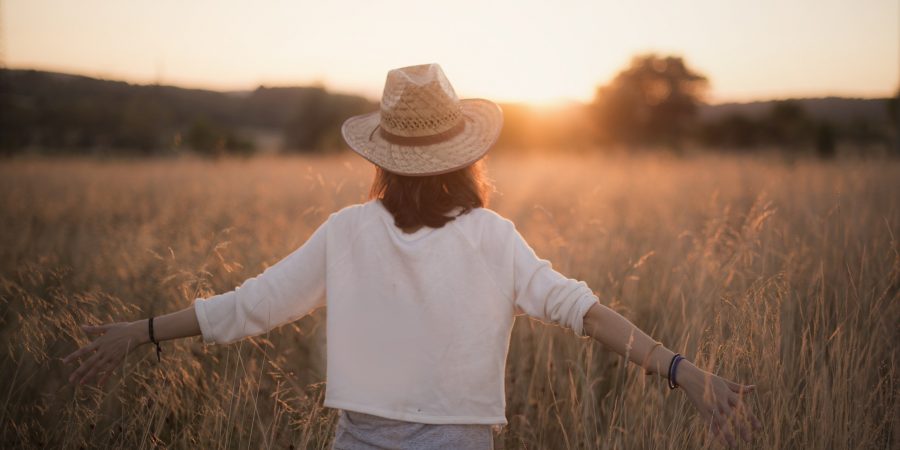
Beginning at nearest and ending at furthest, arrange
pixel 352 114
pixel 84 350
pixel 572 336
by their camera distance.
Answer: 1. pixel 84 350
2. pixel 572 336
3. pixel 352 114

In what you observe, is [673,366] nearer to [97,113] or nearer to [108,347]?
[108,347]

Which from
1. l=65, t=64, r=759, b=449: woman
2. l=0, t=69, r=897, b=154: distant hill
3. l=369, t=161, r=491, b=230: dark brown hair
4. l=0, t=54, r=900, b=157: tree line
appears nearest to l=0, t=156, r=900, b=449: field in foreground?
l=65, t=64, r=759, b=449: woman

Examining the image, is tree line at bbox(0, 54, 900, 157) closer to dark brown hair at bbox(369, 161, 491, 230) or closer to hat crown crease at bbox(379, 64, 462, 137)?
hat crown crease at bbox(379, 64, 462, 137)

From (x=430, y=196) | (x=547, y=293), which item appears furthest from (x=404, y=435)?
(x=430, y=196)

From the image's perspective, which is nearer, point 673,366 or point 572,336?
point 673,366

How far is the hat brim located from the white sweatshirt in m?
0.15

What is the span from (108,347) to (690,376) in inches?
66.2

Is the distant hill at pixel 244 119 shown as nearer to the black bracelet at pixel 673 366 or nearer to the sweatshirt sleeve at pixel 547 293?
the sweatshirt sleeve at pixel 547 293

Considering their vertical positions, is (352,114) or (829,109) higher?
(352,114)

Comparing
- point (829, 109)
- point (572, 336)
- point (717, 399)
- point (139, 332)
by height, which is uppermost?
point (829, 109)

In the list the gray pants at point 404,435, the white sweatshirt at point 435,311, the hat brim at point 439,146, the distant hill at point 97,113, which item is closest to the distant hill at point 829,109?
the distant hill at point 97,113

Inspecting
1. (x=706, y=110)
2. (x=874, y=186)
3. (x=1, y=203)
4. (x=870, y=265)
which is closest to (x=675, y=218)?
(x=874, y=186)

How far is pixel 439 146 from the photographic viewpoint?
1.82m

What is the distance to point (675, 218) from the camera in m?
6.04
